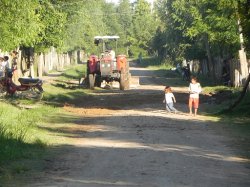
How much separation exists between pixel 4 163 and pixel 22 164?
1.22 feet

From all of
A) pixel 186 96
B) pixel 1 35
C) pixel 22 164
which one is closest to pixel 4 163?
pixel 22 164

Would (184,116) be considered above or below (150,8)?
below

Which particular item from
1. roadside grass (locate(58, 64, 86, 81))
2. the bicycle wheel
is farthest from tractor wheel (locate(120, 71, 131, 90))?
roadside grass (locate(58, 64, 86, 81))

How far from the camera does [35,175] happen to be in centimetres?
1205

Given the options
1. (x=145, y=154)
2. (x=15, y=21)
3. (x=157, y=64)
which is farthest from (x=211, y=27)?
(x=157, y=64)

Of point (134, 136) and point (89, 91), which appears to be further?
point (89, 91)

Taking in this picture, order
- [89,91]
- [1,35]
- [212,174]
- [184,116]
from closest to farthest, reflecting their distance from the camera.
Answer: [212,174] → [1,35] → [184,116] → [89,91]

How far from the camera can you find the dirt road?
445 inches

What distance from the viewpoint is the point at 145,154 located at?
1432 centimetres

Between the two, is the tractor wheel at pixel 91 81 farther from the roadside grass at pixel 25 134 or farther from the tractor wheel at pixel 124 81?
the roadside grass at pixel 25 134

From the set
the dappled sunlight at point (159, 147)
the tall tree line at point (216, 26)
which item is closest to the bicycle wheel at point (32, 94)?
the tall tree line at point (216, 26)

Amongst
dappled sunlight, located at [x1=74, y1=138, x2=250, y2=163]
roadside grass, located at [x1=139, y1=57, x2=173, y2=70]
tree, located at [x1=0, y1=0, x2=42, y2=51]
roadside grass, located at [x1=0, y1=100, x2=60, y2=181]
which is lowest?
roadside grass, located at [x1=139, y1=57, x2=173, y2=70]

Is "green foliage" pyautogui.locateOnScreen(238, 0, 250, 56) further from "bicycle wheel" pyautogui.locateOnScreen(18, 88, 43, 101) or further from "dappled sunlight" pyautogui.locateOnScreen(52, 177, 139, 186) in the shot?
"bicycle wheel" pyautogui.locateOnScreen(18, 88, 43, 101)

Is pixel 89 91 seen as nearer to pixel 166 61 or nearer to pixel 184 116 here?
pixel 184 116
